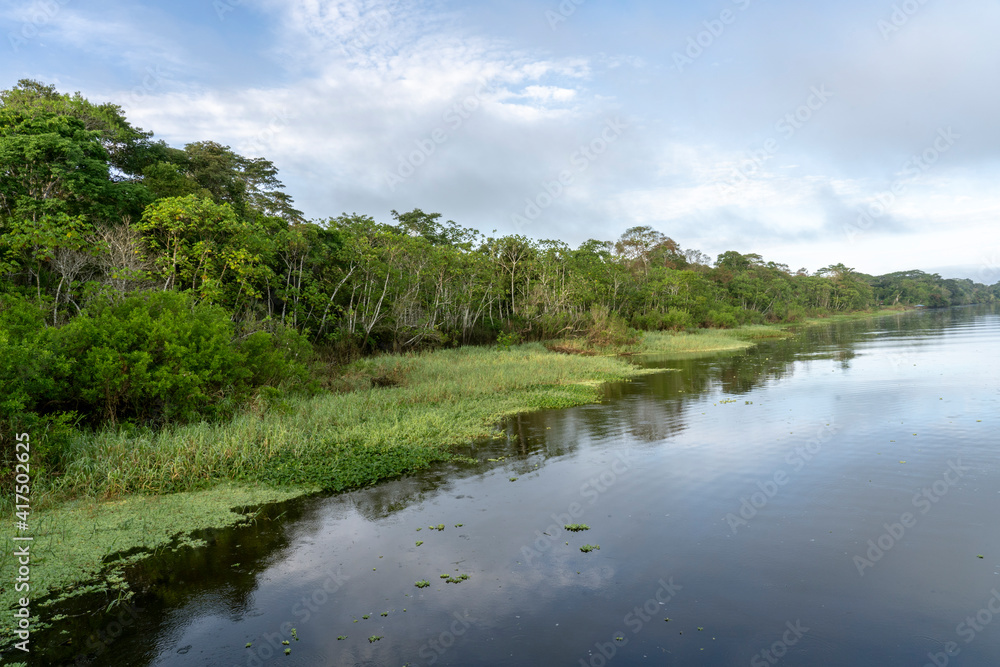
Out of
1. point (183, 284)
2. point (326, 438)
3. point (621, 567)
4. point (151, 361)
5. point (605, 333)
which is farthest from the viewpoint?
point (605, 333)

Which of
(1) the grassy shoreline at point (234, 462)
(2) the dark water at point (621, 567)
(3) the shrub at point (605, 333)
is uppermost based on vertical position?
(3) the shrub at point (605, 333)

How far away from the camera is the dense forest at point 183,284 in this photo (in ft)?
36.1

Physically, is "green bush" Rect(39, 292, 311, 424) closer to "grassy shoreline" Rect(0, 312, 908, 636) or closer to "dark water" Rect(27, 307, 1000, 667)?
"grassy shoreline" Rect(0, 312, 908, 636)

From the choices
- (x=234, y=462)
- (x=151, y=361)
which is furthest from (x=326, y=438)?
(x=151, y=361)

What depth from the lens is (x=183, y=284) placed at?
704 inches

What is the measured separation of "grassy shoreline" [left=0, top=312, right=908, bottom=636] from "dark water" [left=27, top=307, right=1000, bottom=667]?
76 centimetres

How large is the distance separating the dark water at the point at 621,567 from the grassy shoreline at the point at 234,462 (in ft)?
2.49

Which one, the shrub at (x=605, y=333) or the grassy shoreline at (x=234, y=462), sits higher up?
the shrub at (x=605, y=333)

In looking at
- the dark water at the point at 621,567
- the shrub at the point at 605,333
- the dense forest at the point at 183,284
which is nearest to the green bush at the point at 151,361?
the dense forest at the point at 183,284

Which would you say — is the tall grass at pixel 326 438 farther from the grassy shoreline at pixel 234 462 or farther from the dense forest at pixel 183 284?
the dense forest at pixel 183 284

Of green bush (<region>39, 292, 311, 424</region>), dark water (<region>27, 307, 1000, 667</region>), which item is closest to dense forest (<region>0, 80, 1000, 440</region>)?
green bush (<region>39, 292, 311, 424</region>)

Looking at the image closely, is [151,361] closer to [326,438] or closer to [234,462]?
[234,462]

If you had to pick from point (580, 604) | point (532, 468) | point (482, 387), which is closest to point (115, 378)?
point (532, 468)

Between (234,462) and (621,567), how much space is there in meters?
7.71
